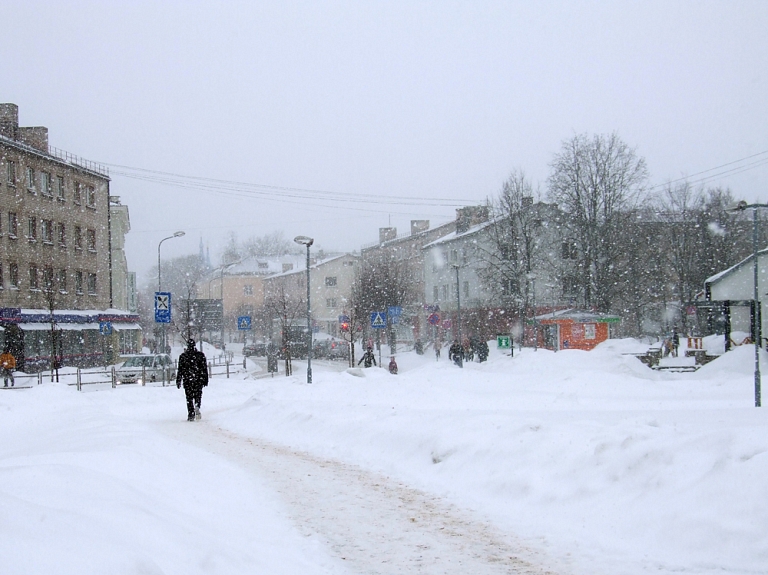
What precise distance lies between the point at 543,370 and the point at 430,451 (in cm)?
1834

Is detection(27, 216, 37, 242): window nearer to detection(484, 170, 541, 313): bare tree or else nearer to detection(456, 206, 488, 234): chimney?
detection(484, 170, 541, 313): bare tree

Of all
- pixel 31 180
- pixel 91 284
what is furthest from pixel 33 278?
pixel 91 284

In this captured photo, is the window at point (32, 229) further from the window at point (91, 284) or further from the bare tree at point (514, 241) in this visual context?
the bare tree at point (514, 241)

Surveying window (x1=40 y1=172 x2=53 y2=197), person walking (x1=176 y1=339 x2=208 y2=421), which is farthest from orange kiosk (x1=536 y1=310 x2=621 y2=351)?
window (x1=40 y1=172 x2=53 y2=197)

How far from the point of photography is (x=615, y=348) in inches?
1438

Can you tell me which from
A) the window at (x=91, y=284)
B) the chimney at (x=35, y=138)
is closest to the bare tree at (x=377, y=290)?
the window at (x=91, y=284)

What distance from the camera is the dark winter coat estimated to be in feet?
56.4

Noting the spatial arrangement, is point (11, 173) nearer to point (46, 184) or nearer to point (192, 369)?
point (46, 184)

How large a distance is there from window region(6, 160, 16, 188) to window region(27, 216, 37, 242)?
2.58 meters

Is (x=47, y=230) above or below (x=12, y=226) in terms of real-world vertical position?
above

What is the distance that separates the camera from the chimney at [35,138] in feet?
160

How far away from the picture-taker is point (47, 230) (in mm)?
49000

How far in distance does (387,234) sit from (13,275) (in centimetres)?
4923

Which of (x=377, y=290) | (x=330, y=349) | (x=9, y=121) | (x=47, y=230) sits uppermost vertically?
(x=9, y=121)
